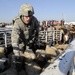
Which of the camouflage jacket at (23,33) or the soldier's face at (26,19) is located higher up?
the soldier's face at (26,19)

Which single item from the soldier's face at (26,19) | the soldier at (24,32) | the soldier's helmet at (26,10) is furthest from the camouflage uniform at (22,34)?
the soldier's helmet at (26,10)

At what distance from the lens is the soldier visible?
18.4ft

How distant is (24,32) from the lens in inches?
241

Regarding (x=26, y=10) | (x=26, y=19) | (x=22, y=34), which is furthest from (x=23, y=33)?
(x=26, y=10)

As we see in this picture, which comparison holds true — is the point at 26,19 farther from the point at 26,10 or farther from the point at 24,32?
the point at 24,32

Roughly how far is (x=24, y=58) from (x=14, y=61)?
0.82 ft

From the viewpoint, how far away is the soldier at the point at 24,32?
560 centimetres

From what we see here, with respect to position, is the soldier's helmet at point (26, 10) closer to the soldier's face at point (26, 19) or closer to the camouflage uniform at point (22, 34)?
the soldier's face at point (26, 19)

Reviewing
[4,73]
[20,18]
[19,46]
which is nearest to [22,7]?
[20,18]

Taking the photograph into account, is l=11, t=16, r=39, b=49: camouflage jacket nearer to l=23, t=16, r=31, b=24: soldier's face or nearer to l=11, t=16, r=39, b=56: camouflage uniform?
l=11, t=16, r=39, b=56: camouflage uniform

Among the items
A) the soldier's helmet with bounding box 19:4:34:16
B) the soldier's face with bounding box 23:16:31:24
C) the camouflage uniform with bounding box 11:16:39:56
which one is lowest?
the camouflage uniform with bounding box 11:16:39:56

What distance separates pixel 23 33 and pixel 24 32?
0.04 meters

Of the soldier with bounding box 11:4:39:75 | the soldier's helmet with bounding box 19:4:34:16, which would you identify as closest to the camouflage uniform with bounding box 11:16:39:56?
the soldier with bounding box 11:4:39:75

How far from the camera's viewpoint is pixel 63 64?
3.29 meters
